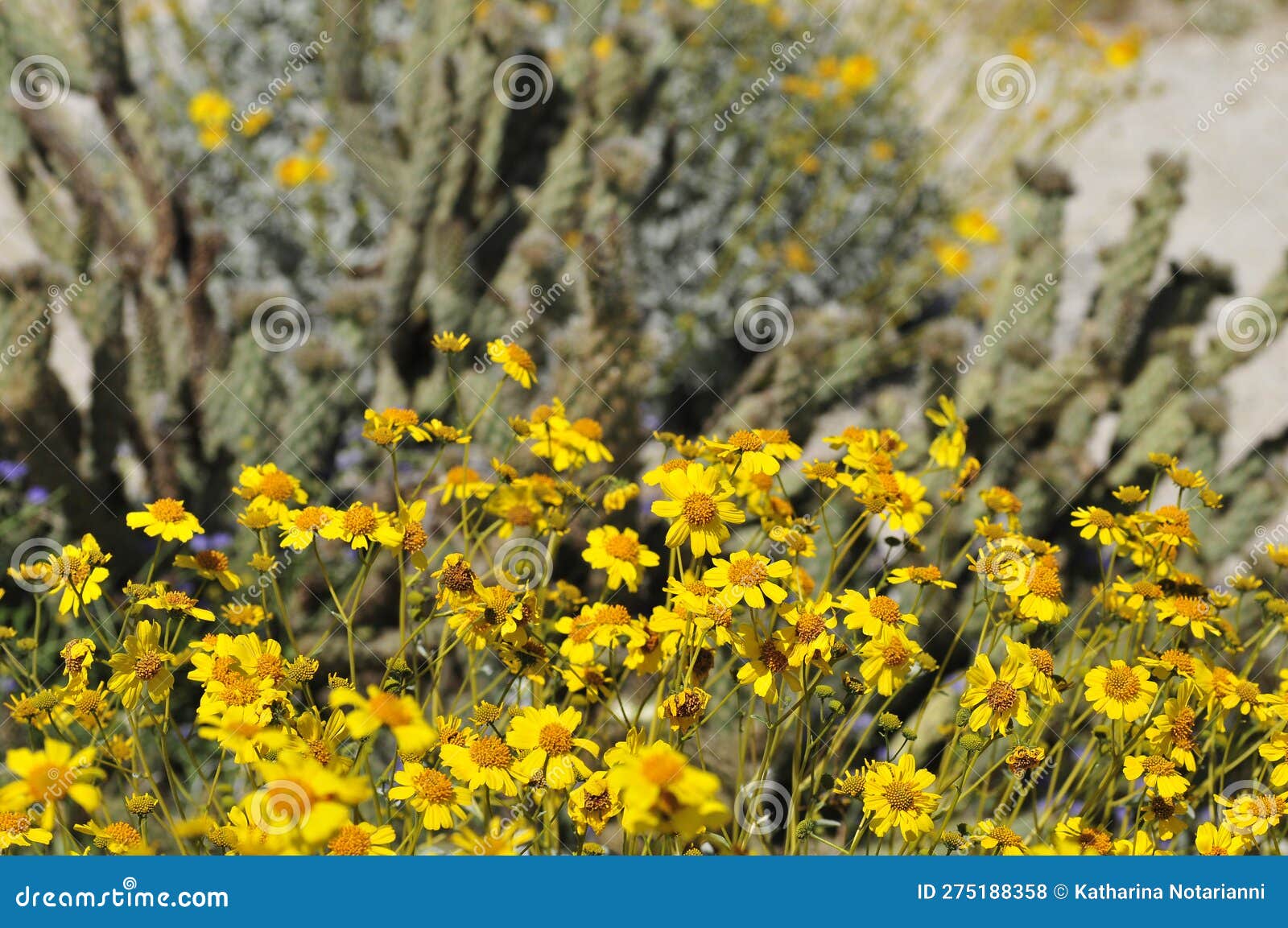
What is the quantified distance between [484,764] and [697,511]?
44 centimetres

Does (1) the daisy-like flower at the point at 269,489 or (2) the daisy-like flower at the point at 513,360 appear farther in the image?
(2) the daisy-like flower at the point at 513,360

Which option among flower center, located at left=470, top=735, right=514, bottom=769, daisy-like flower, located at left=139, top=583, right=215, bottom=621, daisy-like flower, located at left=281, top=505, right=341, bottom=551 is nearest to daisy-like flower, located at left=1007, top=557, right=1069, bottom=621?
flower center, located at left=470, top=735, right=514, bottom=769

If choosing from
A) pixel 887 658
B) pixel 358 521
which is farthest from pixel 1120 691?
pixel 358 521

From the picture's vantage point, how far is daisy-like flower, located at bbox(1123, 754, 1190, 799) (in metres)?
1.36

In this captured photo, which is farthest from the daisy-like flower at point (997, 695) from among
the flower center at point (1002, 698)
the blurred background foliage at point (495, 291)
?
the blurred background foliage at point (495, 291)

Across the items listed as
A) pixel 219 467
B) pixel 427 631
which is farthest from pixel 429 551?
pixel 219 467

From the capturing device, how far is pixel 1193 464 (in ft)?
9.71

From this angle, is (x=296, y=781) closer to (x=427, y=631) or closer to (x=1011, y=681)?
(x=1011, y=681)

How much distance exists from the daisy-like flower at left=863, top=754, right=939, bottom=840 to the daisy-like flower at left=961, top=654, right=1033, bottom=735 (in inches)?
4.3

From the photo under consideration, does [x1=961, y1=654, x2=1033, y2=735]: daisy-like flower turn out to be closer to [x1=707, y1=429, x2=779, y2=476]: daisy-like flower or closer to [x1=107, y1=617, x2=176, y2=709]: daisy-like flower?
[x1=707, y1=429, x2=779, y2=476]: daisy-like flower

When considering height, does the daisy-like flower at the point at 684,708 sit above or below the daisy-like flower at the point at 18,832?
above

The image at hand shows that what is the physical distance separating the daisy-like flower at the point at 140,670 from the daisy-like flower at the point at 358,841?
1.10ft

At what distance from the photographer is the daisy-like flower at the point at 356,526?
1.40 metres

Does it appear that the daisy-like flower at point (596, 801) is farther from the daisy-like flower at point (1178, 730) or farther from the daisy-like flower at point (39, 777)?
the daisy-like flower at point (1178, 730)
